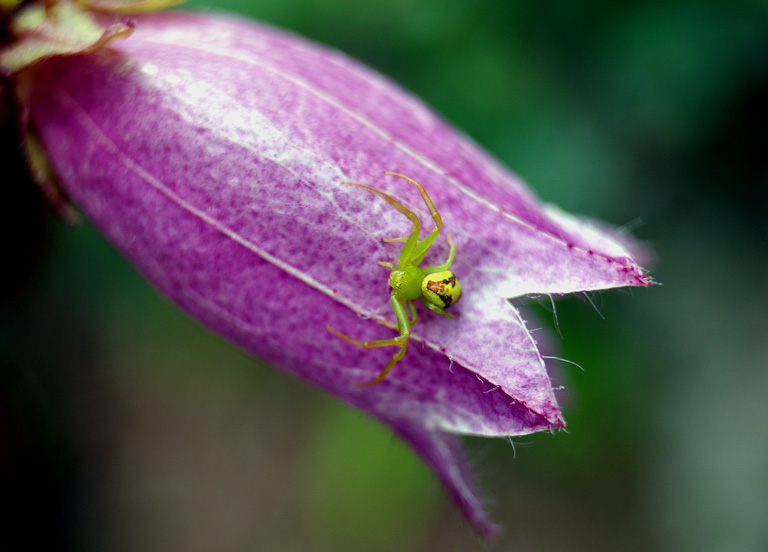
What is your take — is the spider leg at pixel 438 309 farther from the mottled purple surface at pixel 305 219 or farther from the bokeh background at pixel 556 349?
the bokeh background at pixel 556 349

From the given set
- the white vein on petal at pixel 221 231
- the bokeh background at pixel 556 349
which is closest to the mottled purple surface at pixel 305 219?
the white vein on petal at pixel 221 231

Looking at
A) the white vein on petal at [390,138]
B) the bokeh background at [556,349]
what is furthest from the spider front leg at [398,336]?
the bokeh background at [556,349]

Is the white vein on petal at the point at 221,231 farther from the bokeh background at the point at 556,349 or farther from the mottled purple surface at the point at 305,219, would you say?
the bokeh background at the point at 556,349

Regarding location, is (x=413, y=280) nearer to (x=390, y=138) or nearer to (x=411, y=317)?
(x=411, y=317)

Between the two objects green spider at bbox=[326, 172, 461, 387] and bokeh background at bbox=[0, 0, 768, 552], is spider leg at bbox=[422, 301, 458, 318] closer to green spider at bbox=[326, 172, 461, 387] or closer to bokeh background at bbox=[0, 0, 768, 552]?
green spider at bbox=[326, 172, 461, 387]

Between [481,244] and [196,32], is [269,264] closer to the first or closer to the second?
[481,244]

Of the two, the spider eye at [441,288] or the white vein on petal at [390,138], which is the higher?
the white vein on petal at [390,138]

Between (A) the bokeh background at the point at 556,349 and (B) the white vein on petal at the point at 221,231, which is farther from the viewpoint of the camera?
(A) the bokeh background at the point at 556,349
